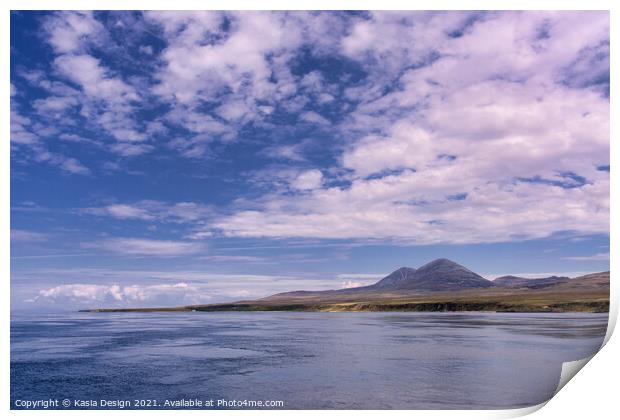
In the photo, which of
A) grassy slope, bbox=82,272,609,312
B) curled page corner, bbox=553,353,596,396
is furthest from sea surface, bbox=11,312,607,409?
grassy slope, bbox=82,272,609,312

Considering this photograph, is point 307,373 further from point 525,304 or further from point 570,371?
point 525,304

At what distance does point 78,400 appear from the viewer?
78.4 ft

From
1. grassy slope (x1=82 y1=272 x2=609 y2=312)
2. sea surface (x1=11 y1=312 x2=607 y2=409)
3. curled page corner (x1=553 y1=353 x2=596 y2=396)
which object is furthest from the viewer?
grassy slope (x1=82 y1=272 x2=609 y2=312)

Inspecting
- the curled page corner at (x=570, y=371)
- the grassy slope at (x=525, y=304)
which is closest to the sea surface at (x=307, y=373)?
the curled page corner at (x=570, y=371)

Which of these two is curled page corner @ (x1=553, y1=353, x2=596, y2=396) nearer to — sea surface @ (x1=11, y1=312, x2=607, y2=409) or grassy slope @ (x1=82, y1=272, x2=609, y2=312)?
sea surface @ (x1=11, y1=312, x2=607, y2=409)

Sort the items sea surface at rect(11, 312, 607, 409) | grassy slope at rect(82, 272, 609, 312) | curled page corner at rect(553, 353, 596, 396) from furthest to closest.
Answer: grassy slope at rect(82, 272, 609, 312) → curled page corner at rect(553, 353, 596, 396) → sea surface at rect(11, 312, 607, 409)

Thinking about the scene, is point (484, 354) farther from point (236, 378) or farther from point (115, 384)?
point (115, 384)

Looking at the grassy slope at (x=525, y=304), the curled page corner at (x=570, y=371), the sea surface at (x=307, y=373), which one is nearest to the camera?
the sea surface at (x=307, y=373)

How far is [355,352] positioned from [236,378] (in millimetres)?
12822

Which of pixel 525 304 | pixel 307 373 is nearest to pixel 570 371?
pixel 307 373

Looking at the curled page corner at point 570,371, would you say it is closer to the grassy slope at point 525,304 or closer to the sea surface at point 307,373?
the sea surface at point 307,373

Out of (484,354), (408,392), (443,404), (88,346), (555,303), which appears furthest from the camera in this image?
(555,303)

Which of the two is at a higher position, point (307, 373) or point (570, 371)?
point (307, 373)
